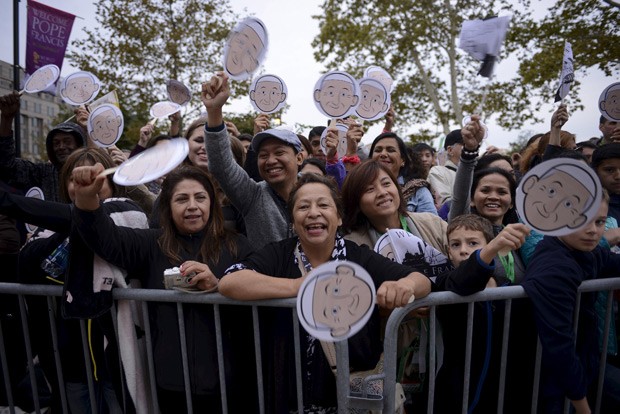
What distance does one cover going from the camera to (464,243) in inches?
115

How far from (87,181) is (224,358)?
3.66 ft

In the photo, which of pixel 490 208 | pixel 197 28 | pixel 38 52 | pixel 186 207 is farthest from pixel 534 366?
pixel 197 28

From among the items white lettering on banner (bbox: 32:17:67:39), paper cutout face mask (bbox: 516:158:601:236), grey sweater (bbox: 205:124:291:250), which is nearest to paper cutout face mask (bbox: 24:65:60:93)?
white lettering on banner (bbox: 32:17:67:39)

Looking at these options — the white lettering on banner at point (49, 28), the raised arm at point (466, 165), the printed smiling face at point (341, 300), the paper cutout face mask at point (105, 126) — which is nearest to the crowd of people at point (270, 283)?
the printed smiling face at point (341, 300)

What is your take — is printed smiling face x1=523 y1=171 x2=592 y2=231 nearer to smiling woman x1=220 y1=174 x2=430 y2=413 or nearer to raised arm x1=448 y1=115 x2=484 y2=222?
smiling woman x1=220 y1=174 x2=430 y2=413

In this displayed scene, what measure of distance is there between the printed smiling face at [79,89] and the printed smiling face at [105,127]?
0.93 meters

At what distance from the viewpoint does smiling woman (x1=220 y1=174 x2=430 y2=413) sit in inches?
94.3

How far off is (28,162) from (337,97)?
303 centimetres

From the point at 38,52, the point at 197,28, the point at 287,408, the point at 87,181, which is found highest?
the point at 197,28

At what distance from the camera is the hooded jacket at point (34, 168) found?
4.68 meters

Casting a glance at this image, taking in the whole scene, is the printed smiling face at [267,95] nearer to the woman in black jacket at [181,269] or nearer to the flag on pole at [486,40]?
the flag on pole at [486,40]

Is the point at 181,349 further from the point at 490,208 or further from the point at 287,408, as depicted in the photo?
the point at 490,208

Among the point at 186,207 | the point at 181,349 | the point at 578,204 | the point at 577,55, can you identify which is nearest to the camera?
the point at 578,204

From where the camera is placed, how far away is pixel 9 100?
15.2ft
